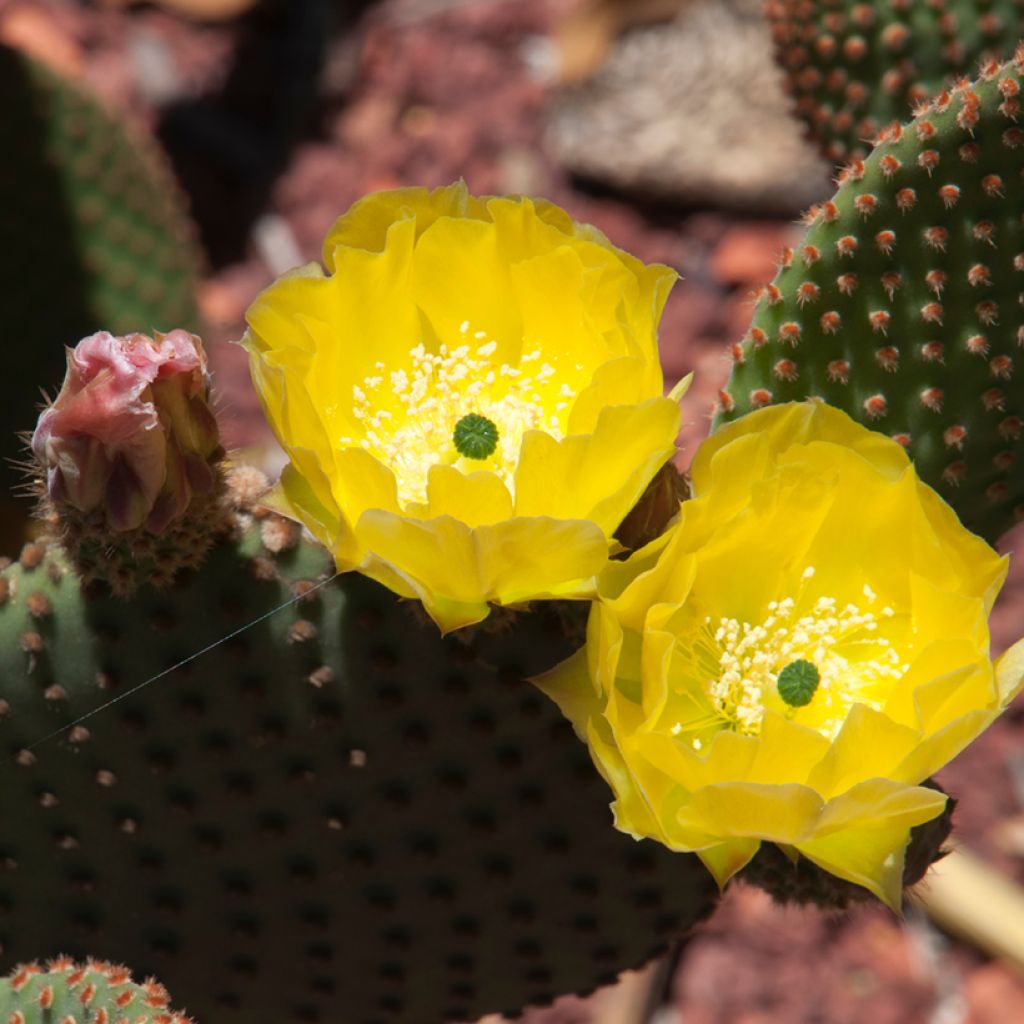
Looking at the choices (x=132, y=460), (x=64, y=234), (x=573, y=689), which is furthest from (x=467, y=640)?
(x=64, y=234)

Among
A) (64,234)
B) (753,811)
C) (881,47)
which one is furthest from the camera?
(64,234)

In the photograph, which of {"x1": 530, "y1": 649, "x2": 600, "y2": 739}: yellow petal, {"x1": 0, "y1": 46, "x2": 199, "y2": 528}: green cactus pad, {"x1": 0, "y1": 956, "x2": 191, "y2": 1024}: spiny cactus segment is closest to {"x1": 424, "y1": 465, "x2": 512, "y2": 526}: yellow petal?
{"x1": 530, "y1": 649, "x2": 600, "y2": 739}: yellow petal

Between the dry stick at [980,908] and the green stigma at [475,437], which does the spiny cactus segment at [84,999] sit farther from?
the dry stick at [980,908]

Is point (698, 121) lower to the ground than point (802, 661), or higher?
lower

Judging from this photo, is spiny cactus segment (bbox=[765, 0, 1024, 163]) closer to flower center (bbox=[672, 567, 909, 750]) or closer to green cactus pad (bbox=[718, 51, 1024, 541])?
green cactus pad (bbox=[718, 51, 1024, 541])

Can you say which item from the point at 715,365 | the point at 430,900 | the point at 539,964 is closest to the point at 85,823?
the point at 430,900

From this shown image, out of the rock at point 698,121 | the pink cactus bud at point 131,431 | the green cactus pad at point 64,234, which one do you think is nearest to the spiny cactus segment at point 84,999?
the pink cactus bud at point 131,431

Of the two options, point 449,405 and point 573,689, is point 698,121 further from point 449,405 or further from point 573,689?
point 573,689
